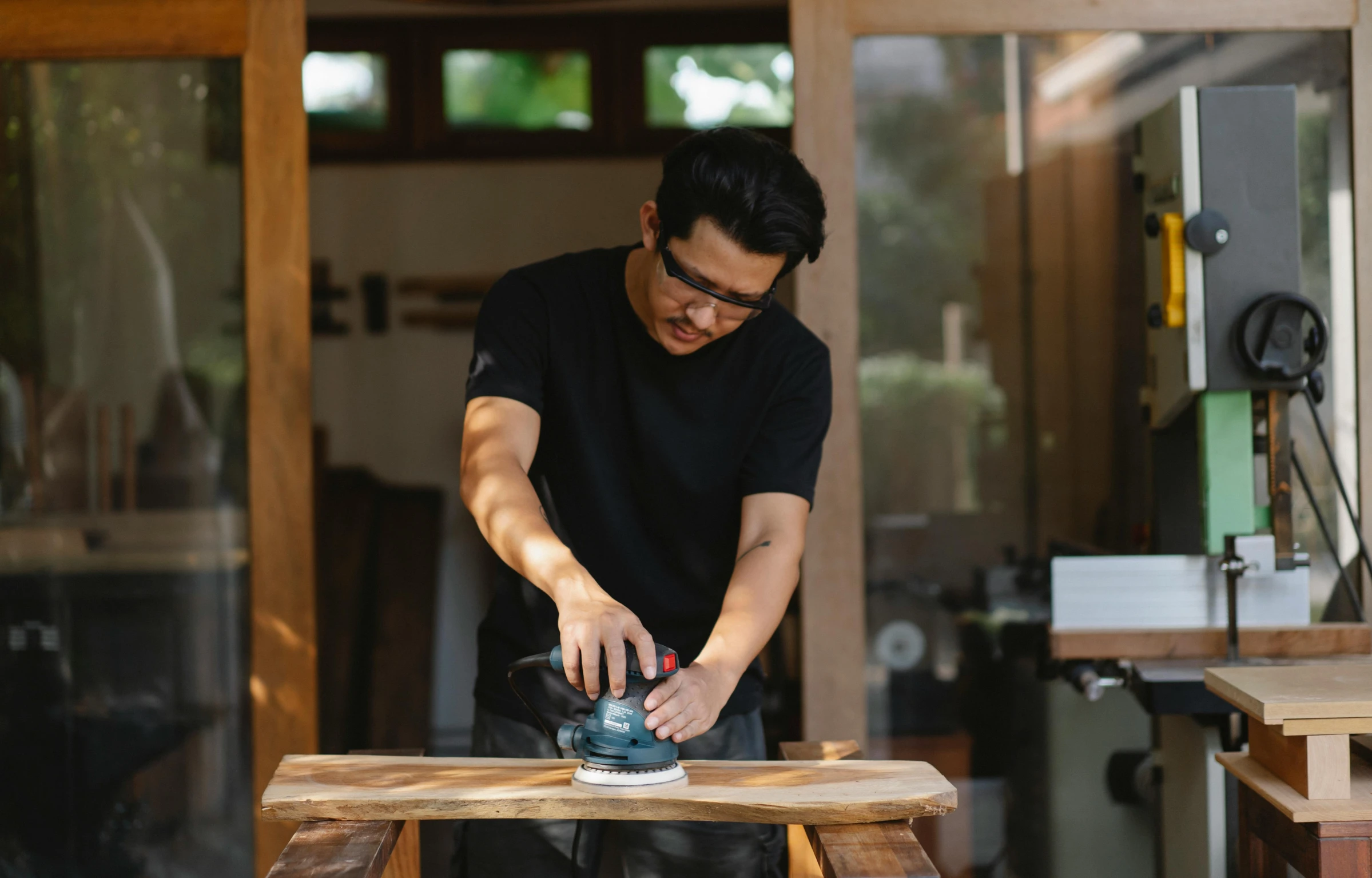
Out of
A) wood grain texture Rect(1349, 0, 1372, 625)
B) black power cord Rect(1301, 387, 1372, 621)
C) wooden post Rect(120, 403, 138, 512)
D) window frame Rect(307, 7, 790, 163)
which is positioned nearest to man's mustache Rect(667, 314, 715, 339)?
black power cord Rect(1301, 387, 1372, 621)

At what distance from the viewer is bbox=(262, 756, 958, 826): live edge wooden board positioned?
4.75 ft

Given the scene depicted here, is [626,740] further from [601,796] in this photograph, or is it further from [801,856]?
[801,856]

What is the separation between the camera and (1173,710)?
1998 millimetres

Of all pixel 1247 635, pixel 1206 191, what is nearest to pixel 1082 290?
pixel 1206 191

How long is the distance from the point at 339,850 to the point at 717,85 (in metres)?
3.70

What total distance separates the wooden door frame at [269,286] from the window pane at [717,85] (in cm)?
225

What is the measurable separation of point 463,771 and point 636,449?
1.80ft

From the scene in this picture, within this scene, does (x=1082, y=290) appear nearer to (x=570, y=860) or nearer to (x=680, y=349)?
(x=680, y=349)

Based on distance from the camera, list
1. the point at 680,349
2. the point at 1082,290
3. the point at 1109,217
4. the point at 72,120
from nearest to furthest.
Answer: the point at 680,349 < the point at 72,120 < the point at 1109,217 < the point at 1082,290

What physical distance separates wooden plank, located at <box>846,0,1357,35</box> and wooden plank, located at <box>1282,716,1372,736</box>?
1547 millimetres

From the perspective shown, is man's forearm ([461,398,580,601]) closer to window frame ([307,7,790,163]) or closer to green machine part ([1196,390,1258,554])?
green machine part ([1196,390,1258,554])

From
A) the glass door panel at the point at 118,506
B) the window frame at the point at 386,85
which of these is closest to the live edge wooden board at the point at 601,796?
the glass door panel at the point at 118,506

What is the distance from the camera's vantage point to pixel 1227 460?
213 cm

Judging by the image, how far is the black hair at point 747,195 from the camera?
1577mm
